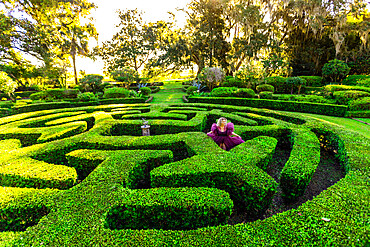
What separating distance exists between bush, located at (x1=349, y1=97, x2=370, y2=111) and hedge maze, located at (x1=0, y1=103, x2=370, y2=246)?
25.1ft

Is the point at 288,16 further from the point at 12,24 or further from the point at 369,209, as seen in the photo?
the point at 12,24

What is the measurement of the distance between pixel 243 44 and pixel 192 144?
26.2 metres

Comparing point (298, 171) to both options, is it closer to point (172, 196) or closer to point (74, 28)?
point (172, 196)

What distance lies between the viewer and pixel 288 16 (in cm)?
2536

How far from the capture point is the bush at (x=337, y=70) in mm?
20125

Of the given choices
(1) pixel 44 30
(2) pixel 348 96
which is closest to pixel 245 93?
(2) pixel 348 96

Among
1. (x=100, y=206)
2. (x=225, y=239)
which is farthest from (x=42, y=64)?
(x=225, y=239)

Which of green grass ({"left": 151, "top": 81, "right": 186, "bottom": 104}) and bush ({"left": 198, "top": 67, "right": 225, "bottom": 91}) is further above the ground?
bush ({"left": 198, "top": 67, "right": 225, "bottom": 91})

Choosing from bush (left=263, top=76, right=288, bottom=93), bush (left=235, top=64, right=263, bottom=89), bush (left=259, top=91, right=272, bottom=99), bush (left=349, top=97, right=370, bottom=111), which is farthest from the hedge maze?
bush (left=263, top=76, right=288, bottom=93)

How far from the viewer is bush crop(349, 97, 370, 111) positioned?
1018 centimetres

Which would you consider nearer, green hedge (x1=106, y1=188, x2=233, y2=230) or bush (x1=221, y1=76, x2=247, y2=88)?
green hedge (x1=106, y1=188, x2=233, y2=230)

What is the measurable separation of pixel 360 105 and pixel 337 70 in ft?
45.4

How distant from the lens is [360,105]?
1030 cm

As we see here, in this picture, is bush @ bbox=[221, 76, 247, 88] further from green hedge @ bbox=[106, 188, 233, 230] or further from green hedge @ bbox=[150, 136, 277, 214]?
green hedge @ bbox=[106, 188, 233, 230]
